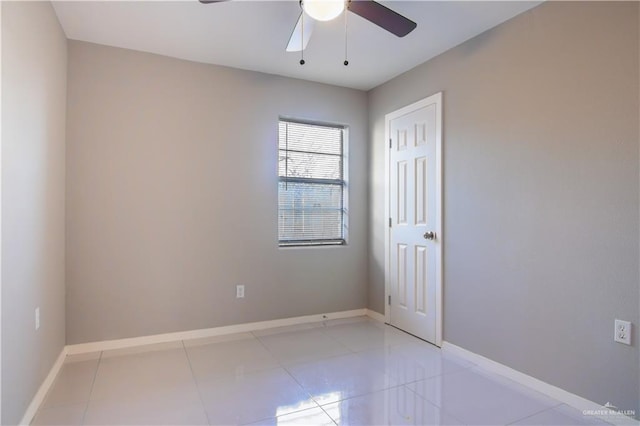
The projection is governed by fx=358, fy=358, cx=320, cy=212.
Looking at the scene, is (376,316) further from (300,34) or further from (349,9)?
(349,9)

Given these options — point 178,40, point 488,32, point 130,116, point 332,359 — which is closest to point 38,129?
point 130,116

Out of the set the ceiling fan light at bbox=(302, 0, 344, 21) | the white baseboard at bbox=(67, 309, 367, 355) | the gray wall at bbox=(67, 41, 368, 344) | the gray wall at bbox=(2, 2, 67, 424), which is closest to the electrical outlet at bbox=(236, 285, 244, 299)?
the gray wall at bbox=(67, 41, 368, 344)

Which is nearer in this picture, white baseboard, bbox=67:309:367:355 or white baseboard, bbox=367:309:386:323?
white baseboard, bbox=67:309:367:355

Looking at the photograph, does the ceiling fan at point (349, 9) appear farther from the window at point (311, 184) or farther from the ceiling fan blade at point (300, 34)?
the window at point (311, 184)

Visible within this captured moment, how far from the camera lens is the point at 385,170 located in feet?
12.2

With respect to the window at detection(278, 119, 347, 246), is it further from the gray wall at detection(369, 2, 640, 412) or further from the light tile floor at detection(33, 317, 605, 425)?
the gray wall at detection(369, 2, 640, 412)

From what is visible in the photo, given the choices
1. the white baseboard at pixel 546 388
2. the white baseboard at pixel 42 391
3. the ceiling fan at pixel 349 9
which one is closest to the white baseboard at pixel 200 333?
the white baseboard at pixel 42 391

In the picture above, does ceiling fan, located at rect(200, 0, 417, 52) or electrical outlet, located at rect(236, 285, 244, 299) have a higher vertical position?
ceiling fan, located at rect(200, 0, 417, 52)

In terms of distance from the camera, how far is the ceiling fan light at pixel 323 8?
68.9 inches

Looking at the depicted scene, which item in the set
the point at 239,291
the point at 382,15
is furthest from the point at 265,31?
the point at 239,291

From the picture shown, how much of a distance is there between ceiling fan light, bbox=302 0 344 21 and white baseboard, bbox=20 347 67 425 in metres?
2.54

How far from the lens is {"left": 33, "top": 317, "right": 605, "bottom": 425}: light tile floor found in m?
1.99

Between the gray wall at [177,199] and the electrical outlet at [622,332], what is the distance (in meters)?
2.43

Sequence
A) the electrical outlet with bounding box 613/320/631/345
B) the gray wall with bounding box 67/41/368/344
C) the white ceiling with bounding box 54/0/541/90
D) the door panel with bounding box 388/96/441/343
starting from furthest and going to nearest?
1. the door panel with bounding box 388/96/441/343
2. the gray wall with bounding box 67/41/368/344
3. the white ceiling with bounding box 54/0/541/90
4. the electrical outlet with bounding box 613/320/631/345
